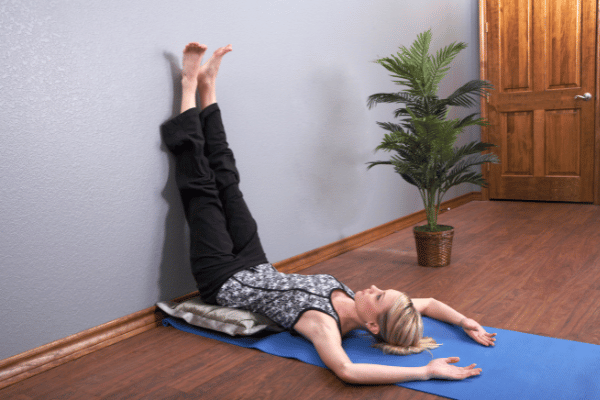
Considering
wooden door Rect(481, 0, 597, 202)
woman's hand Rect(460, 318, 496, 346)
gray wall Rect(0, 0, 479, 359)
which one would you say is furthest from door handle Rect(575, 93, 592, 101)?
woman's hand Rect(460, 318, 496, 346)

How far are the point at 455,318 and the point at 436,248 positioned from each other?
3.04ft

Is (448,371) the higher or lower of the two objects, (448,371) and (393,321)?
the lower

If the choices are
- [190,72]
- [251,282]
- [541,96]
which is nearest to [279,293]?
[251,282]

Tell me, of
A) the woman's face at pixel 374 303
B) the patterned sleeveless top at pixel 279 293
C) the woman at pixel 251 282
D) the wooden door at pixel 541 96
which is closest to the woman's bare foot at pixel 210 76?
the woman at pixel 251 282

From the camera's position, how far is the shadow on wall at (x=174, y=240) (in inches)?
82.6

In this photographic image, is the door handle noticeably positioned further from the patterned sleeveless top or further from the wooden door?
the patterned sleeveless top

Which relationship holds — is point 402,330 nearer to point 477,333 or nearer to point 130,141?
point 477,333

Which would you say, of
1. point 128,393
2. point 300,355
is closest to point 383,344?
point 300,355

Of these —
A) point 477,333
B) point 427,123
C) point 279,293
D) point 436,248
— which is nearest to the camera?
point 477,333

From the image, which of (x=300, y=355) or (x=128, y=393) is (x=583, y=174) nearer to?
(x=300, y=355)

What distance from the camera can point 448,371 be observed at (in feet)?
4.72

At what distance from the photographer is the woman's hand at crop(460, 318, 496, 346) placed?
1679 mm

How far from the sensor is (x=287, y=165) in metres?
2.72

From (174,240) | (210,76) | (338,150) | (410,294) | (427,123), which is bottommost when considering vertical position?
(410,294)
